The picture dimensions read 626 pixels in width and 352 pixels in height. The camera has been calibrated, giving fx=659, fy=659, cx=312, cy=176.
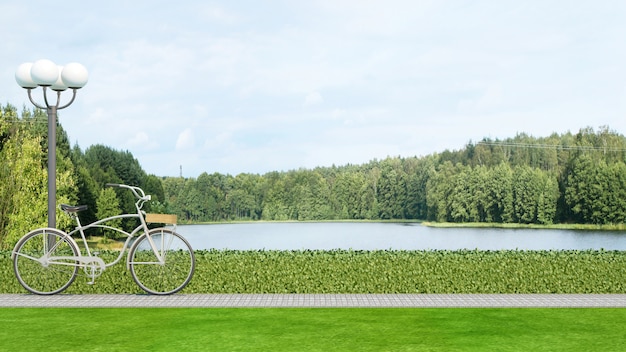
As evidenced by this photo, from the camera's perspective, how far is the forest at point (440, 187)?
70688mm

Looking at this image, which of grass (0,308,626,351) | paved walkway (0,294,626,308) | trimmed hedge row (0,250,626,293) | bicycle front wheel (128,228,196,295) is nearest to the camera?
grass (0,308,626,351)

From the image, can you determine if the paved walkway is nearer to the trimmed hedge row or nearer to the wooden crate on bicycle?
the trimmed hedge row

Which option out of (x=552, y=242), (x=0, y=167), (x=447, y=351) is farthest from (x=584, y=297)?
(x=552, y=242)

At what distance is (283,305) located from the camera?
978 cm

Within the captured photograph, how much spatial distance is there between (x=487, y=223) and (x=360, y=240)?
34.9 metres

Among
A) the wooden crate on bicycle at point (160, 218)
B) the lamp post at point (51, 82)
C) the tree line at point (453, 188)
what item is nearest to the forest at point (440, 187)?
the tree line at point (453, 188)

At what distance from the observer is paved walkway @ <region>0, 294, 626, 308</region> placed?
32.5 feet

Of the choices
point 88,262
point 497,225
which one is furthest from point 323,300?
point 497,225

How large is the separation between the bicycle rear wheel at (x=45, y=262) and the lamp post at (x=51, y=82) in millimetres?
408

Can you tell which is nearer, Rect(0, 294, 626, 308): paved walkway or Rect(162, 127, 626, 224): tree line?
Rect(0, 294, 626, 308): paved walkway

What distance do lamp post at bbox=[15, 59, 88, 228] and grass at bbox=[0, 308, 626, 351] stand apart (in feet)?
7.73

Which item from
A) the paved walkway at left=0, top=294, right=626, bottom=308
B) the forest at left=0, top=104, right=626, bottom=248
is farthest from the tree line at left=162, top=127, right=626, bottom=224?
the paved walkway at left=0, top=294, right=626, bottom=308

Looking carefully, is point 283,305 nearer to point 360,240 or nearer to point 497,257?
point 497,257

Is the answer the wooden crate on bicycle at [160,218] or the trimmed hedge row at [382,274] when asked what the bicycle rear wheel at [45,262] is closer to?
the trimmed hedge row at [382,274]
